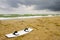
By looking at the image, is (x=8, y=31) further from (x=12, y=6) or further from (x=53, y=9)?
(x=53, y=9)

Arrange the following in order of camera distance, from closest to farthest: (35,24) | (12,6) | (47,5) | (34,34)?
(34,34) → (35,24) → (12,6) → (47,5)

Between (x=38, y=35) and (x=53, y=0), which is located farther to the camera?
(x=53, y=0)

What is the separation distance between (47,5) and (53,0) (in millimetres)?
152

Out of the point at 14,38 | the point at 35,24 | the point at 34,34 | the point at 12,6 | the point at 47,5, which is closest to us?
the point at 14,38

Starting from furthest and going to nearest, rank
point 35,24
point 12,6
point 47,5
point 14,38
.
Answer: point 47,5 → point 12,6 → point 35,24 → point 14,38

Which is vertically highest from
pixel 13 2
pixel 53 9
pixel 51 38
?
pixel 13 2

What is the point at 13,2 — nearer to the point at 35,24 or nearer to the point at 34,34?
the point at 35,24

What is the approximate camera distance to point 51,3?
2.40m

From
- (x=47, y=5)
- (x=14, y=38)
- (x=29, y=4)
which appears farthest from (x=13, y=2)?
(x=14, y=38)

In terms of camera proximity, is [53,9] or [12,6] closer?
[12,6]

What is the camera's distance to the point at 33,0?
2.30 metres

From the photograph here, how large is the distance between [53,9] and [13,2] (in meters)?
0.72

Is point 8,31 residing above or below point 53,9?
Result: below

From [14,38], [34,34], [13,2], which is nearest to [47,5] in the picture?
[13,2]
